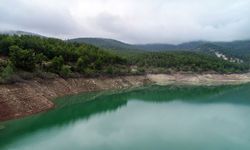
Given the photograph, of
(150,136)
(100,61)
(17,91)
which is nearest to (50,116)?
(17,91)

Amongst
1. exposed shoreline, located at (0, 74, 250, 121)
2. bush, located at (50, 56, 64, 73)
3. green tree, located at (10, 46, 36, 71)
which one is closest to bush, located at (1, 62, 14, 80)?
exposed shoreline, located at (0, 74, 250, 121)

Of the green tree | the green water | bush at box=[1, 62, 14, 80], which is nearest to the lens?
the green water

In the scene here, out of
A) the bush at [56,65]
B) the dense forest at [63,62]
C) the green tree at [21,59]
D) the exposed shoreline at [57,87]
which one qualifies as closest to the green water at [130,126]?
the exposed shoreline at [57,87]

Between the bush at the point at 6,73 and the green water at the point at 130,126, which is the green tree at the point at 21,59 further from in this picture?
the green water at the point at 130,126

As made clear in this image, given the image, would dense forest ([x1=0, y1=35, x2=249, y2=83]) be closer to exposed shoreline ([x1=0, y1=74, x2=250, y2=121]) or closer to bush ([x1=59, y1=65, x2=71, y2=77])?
bush ([x1=59, y1=65, x2=71, y2=77])

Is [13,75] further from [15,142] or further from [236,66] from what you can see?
[236,66]

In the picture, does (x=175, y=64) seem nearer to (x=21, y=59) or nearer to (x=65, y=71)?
(x=65, y=71)
